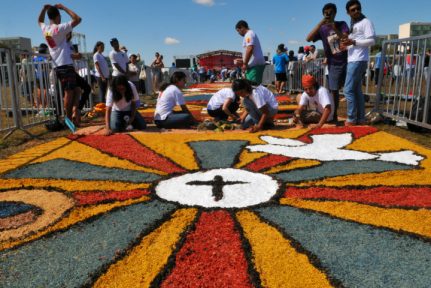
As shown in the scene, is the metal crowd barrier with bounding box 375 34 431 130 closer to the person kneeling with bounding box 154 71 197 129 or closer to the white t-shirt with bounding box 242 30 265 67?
the white t-shirt with bounding box 242 30 265 67

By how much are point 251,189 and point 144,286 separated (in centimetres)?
150

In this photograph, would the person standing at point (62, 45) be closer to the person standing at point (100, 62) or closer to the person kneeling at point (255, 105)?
the person kneeling at point (255, 105)

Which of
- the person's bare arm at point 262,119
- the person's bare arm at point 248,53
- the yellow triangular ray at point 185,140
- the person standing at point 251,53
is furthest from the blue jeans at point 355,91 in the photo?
the person's bare arm at point 248,53

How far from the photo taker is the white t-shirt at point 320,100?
5791mm

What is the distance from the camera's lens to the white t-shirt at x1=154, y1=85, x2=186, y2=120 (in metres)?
6.35

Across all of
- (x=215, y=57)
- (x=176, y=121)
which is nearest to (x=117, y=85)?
(x=176, y=121)

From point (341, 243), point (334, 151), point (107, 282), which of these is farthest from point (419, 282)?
point (334, 151)

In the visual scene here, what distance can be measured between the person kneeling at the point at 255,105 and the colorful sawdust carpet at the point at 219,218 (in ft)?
4.26

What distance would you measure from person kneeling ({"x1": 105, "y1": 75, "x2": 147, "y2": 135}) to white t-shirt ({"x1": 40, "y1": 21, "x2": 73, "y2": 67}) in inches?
38.8

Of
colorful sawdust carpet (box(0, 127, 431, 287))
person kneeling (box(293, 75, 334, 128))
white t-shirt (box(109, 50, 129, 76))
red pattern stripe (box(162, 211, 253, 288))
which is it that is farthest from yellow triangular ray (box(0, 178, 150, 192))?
white t-shirt (box(109, 50, 129, 76))

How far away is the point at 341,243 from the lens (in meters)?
2.15

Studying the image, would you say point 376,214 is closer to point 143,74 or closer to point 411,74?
point 411,74

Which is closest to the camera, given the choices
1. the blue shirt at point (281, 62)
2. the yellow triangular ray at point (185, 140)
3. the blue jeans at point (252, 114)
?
the yellow triangular ray at point (185, 140)

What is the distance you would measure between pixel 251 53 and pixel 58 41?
10.9 feet
